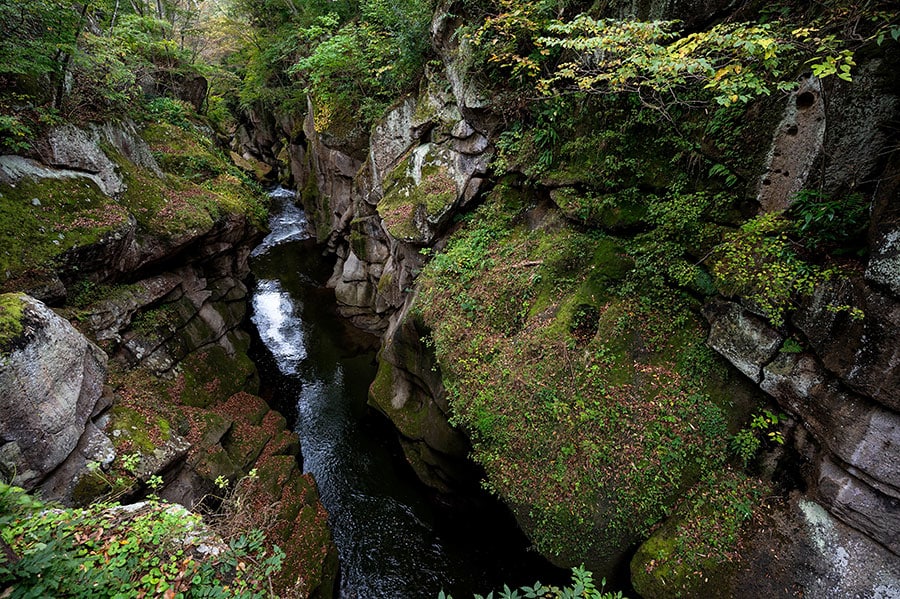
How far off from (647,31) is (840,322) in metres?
4.53

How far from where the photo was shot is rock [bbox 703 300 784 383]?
225 inches

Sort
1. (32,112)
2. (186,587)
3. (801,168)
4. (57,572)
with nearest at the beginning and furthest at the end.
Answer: (57,572) → (186,587) → (801,168) → (32,112)

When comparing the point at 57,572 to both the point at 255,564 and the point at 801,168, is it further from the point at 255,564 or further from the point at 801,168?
the point at 801,168

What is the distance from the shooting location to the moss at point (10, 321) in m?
5.83

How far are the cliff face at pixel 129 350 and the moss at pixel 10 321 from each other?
0.02m

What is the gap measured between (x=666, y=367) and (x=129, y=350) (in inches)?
510

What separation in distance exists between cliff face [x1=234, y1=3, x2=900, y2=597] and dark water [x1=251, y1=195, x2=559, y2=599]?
119 centimetres

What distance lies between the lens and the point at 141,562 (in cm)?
376

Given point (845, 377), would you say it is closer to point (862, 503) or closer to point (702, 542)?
point (862, 503)

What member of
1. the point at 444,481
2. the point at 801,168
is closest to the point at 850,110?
the point at 801,168

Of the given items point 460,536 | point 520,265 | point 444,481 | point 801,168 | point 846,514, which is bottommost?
point 460,536

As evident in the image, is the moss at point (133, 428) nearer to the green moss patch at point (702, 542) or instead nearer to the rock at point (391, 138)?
the green moss patch at point (702, 542)

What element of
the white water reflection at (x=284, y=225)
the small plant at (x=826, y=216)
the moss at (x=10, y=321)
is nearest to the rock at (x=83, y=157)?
the moss at (x=10, y=321)

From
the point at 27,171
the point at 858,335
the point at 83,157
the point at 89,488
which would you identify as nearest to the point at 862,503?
the point at 858,335
